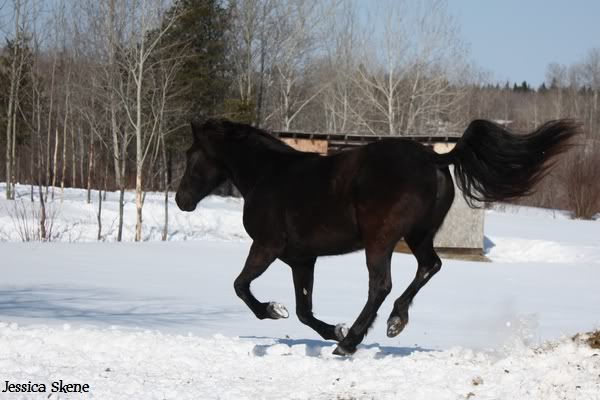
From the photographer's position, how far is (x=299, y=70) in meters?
51.4

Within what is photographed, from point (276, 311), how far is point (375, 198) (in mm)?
1258

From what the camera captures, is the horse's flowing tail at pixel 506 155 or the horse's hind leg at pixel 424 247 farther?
the horse's flowing tail at pixel 506 155

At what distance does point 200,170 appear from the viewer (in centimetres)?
739

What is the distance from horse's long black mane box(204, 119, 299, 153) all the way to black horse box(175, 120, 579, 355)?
0.19m

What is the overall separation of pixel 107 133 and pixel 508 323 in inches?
1227

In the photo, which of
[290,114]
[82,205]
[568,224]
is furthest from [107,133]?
[568,224]

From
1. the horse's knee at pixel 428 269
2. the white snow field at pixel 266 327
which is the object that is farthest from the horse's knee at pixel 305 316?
the horse's knee at pixel 428 269

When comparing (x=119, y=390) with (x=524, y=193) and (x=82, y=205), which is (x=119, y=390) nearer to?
(x=524, y=193)

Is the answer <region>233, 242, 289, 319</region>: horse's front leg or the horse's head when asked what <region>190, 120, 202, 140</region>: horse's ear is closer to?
the horse's head

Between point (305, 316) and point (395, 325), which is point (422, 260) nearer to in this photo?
point (395, 325)

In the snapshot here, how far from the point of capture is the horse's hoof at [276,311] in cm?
636

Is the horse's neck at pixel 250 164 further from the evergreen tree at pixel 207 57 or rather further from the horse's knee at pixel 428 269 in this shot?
the evergreen tree at pixel 207 57

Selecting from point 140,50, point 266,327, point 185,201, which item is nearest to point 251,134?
point 185,201

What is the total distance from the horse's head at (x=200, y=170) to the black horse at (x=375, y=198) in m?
0.61
